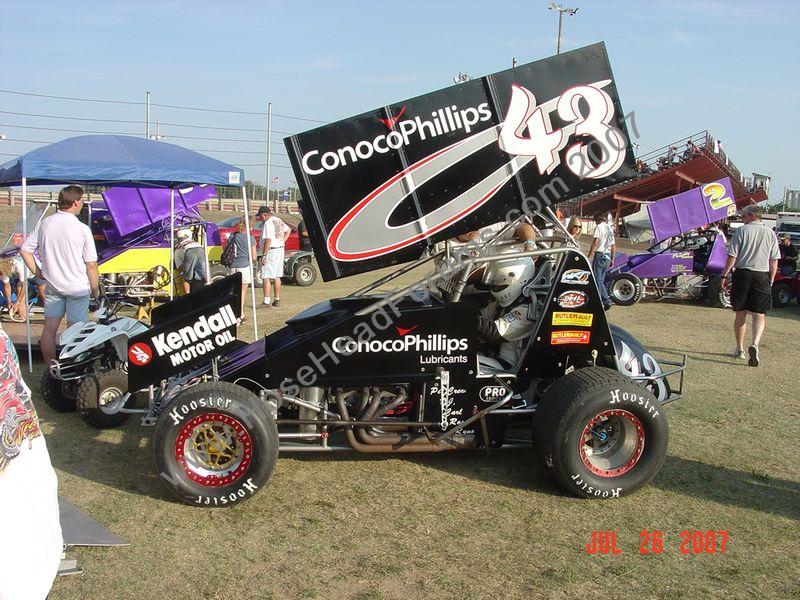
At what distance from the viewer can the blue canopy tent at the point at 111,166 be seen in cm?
776

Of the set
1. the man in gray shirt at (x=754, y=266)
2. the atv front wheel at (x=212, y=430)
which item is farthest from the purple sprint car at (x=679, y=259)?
the atv front wheel at (x=212, y=430)

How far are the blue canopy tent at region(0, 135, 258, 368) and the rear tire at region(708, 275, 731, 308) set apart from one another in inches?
347

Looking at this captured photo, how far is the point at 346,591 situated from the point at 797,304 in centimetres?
1381

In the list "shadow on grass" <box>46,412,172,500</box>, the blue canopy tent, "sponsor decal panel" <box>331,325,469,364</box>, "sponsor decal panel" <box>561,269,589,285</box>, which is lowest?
"shadow on grass" <box>46,412,172,500</box>

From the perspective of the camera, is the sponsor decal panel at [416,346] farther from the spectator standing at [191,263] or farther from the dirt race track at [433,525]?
the spectator standing at [191,263]

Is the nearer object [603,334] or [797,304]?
[603,334]

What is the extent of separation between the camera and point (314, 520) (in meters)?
4.02

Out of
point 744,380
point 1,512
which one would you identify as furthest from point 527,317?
point 744,380

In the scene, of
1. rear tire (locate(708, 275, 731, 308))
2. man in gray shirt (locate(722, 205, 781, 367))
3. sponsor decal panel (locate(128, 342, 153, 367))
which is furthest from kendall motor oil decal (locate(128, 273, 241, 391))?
rear tire (locate(708, 275, 731, 308))

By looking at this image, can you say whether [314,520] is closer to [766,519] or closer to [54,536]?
[54,536]

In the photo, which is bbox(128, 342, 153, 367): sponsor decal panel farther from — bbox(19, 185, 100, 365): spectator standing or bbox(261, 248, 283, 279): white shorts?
bbox(261, 248, 283, 279): white shorts

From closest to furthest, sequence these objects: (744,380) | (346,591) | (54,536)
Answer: (54,536) < (346,591) < (744,380)

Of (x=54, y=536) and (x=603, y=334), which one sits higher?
(x=603, y=334)

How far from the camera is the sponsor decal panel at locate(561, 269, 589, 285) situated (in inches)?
176
